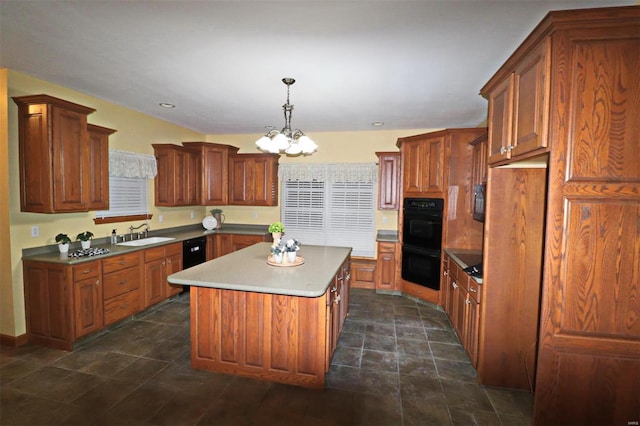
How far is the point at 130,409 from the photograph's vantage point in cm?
214

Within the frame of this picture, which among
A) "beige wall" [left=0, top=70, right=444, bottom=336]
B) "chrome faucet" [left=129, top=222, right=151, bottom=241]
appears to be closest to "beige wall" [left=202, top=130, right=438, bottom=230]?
"beige wall" [left=0, top=70, right=444, bottom=336]

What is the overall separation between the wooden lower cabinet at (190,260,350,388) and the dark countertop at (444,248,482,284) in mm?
1530

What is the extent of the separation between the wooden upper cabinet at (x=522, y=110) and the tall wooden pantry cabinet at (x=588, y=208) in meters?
0.01

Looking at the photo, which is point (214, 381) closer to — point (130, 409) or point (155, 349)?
point (130, 409)

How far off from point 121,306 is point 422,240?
3.83 m

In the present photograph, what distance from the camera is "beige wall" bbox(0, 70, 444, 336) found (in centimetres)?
287

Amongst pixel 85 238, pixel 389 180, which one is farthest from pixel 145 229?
pixel 389 180

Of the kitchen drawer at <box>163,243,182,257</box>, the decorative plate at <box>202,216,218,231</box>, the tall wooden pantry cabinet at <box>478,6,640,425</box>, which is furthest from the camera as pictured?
Answer: the decorative plate at <box>202,216,218,231</box>

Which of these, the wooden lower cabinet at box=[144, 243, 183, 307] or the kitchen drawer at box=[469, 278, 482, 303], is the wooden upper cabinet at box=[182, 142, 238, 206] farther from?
the kitchen drawer at box=[469, 278, 482, 303]

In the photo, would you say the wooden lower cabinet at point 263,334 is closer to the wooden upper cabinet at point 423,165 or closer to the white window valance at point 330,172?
the wooden upper cabinet at point 423,165

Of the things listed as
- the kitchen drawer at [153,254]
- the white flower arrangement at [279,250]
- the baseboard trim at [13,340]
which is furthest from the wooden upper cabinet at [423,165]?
the baseboard trim at [13,340]

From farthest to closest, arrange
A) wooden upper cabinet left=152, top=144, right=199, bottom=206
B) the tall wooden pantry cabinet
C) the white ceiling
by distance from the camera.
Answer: wooden upper cabinet left=152, top=144, right=199, bottom=206 → the white ceiling → the tall wooden pantry cabinet

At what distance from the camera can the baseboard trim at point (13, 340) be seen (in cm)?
295

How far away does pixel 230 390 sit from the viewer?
2344 millimetres
